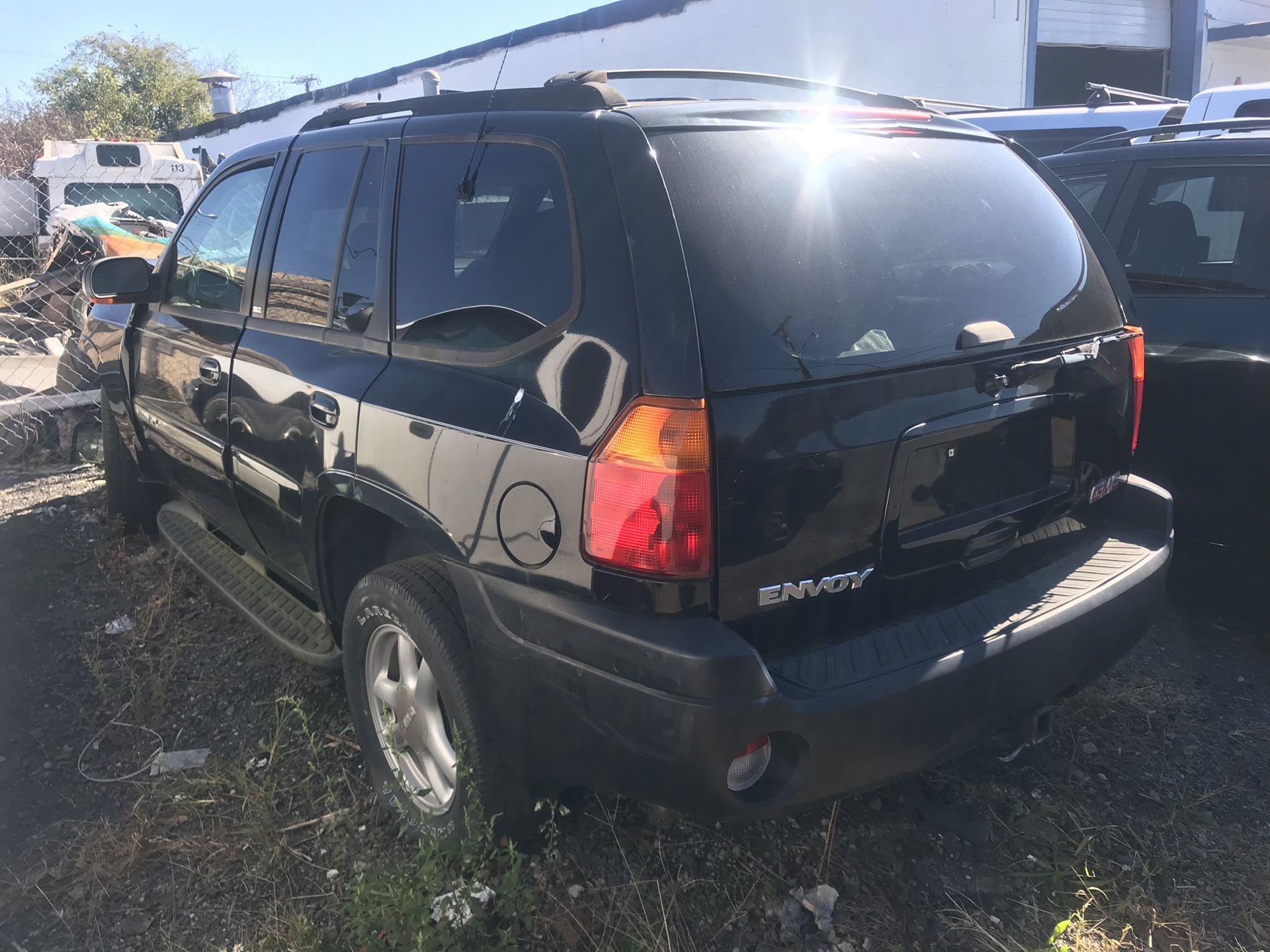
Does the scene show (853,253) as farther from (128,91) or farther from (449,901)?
(128,91)

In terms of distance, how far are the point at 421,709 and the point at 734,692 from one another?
1.08 m

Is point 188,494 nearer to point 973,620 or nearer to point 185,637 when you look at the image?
point 185,637

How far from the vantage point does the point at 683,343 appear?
6.41ft

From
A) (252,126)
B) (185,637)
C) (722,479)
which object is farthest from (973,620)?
(252,126)

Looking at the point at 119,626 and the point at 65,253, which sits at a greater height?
the point at 65,253

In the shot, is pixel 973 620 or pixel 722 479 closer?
pixel 722 479

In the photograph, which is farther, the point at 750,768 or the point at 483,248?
the point at 483,248

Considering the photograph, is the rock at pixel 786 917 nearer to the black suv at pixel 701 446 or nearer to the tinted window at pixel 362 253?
the black suv at pixel 701 446

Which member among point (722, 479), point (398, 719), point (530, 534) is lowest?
point (398, 719)

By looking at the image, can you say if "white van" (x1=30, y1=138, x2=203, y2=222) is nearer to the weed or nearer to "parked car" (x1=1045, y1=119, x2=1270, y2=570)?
"parked car" (x1=1045, y1=119, x2=1270, y2=570)

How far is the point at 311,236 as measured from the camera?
3.13m

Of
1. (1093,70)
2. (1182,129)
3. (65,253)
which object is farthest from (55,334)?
(1093,70)

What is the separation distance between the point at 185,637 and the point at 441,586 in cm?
202

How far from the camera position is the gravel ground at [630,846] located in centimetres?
242
